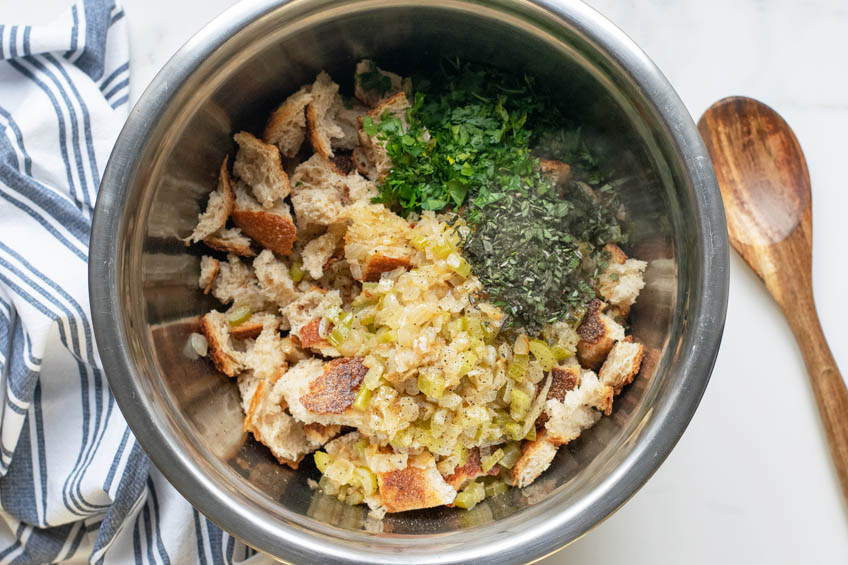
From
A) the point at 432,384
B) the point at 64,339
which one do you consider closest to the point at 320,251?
the point at 432,384

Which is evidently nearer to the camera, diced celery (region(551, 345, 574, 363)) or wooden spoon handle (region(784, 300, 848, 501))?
diced celery (region(551, 345, 574, 363))

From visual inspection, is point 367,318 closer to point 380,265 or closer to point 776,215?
point 380,265

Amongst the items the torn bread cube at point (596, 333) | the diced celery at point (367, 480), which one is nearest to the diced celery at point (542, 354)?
the torn bread cube at point (596, 333)

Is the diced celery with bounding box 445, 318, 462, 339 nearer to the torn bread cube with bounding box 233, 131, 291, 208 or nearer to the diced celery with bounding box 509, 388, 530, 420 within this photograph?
the diced celery with bounding box 509, 388, 530, 420

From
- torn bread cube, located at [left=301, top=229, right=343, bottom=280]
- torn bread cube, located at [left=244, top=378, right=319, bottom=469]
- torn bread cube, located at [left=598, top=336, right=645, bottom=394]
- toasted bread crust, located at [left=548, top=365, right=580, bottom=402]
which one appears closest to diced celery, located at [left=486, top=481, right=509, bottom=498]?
toasted bread crust, located at [left=548, top=365, right=580, bottom=402]

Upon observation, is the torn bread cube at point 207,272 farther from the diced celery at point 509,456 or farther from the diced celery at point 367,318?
the diced celery at point 509,456

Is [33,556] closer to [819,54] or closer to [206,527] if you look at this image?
[206,527]

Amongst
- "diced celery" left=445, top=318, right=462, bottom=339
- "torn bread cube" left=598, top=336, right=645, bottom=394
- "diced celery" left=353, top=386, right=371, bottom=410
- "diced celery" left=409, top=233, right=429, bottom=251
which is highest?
"torn bread cube" left=598, top=336, right=645, bottom=394
